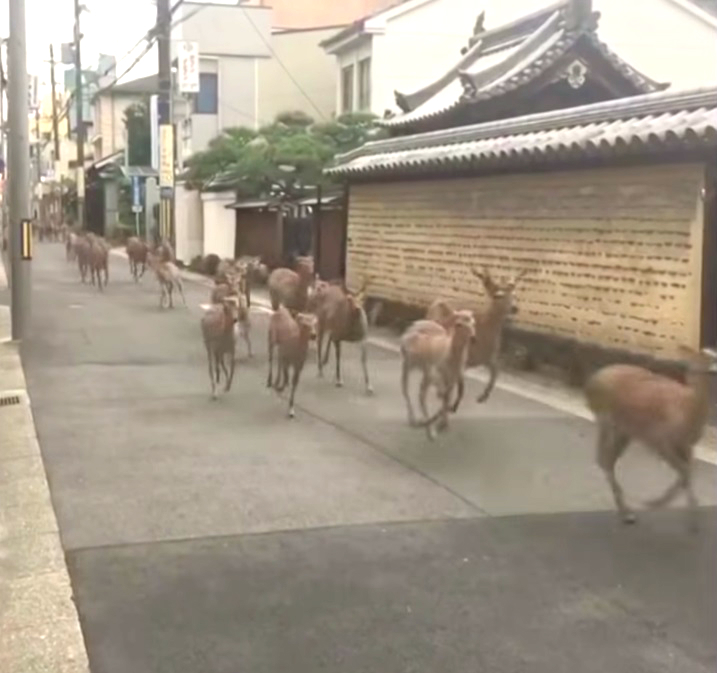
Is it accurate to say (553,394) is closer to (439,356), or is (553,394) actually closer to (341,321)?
(341,321)

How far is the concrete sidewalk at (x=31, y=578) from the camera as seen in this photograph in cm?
457

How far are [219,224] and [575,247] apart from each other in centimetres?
2232

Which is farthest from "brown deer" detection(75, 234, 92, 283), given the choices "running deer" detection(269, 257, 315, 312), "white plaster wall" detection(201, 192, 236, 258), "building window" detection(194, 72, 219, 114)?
"running deer" detection(269, 257, 315, 312)

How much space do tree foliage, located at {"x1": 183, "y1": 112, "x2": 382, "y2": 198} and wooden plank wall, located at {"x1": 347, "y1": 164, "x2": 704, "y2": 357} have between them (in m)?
5.69

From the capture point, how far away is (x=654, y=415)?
20.6 feet

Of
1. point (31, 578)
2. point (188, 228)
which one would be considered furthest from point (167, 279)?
point (188, 228)

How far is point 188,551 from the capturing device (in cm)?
596

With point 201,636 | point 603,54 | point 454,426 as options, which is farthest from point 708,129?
point 603,54

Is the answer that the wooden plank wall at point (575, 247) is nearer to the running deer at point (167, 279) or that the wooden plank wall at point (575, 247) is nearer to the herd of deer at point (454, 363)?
the herd of deer at point (454, 363)

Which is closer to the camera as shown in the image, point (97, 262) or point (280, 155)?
point (280, 155)

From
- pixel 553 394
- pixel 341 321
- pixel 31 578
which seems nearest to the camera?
pixel 31 578

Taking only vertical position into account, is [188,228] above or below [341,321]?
below

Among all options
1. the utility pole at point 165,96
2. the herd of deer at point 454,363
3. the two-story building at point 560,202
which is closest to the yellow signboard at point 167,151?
the utility pole at point 165,96

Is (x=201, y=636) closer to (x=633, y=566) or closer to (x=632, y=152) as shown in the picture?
(x=633, y=566)
